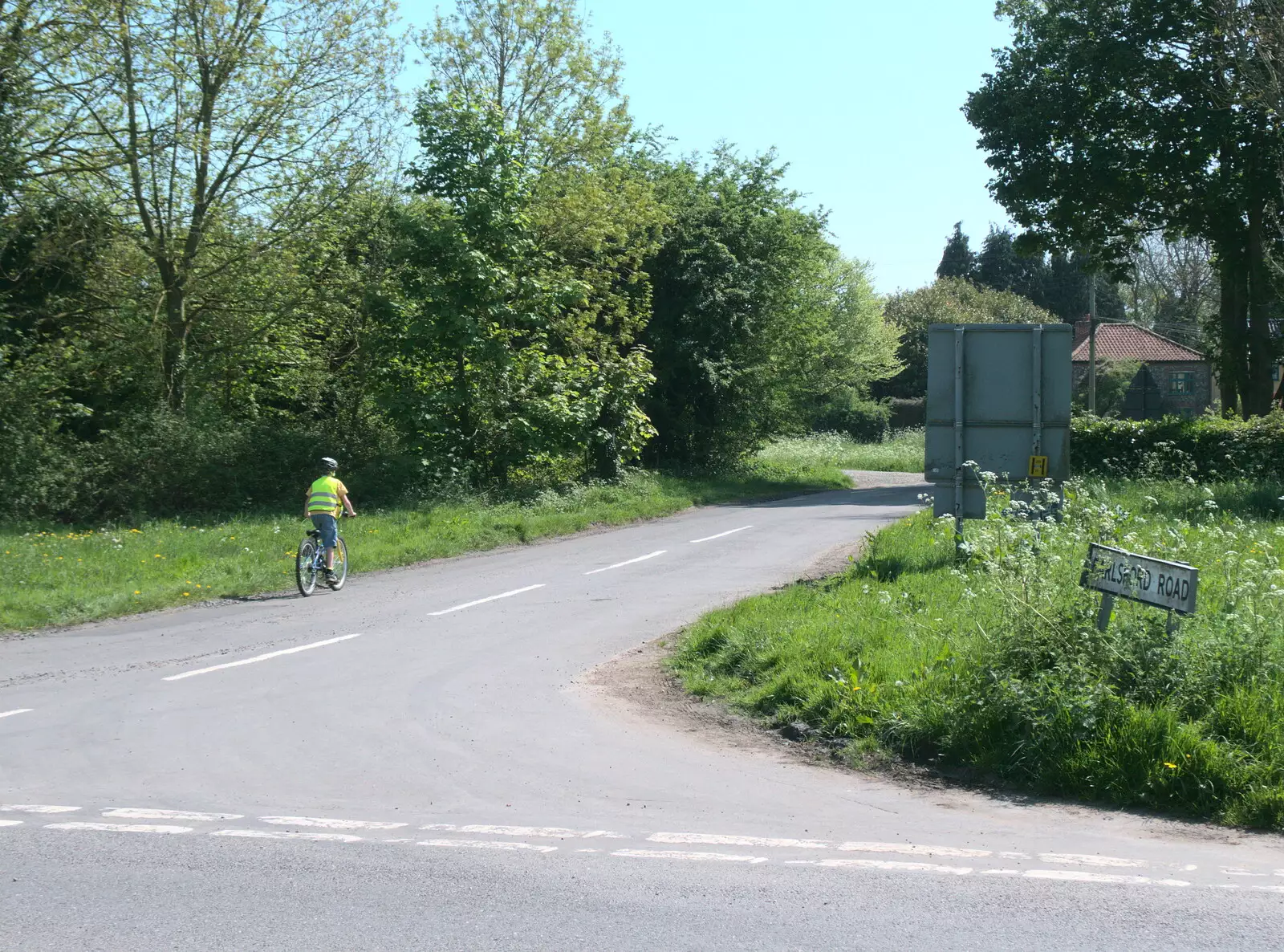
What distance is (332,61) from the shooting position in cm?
2564

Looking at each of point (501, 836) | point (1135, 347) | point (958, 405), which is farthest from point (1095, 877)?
point (1135, 347)

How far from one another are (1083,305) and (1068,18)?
2683 inches

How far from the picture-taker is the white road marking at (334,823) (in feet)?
19.7

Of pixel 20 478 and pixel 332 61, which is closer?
pixel 20 478

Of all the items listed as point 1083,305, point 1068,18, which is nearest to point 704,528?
point 1068,18

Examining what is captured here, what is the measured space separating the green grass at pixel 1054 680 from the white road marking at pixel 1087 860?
3.22 feet

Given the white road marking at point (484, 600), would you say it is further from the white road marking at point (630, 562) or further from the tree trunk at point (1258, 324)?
the tree trunk at point (1258, 324)

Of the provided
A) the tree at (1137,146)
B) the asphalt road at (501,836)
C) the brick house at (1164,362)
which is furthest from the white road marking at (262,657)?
the brick house at (1164,362)

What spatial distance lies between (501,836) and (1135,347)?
257ft

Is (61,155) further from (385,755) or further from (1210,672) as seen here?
(1210,672)

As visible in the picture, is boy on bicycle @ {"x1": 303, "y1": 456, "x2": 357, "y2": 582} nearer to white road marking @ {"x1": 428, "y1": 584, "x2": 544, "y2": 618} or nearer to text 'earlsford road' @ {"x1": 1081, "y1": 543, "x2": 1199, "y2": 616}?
white road marking @ {"x1": 428, "y1": 584, "x2": 544, "y2": 618}

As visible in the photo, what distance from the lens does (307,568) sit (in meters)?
15.5

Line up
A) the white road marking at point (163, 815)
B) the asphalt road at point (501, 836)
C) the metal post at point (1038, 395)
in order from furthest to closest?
the metal post at point (1038, 395), the white road marking at point (163, 815), the asphalt road at point (501, 836)

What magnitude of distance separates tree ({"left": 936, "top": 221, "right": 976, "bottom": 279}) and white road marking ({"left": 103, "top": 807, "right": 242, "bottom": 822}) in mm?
105798
